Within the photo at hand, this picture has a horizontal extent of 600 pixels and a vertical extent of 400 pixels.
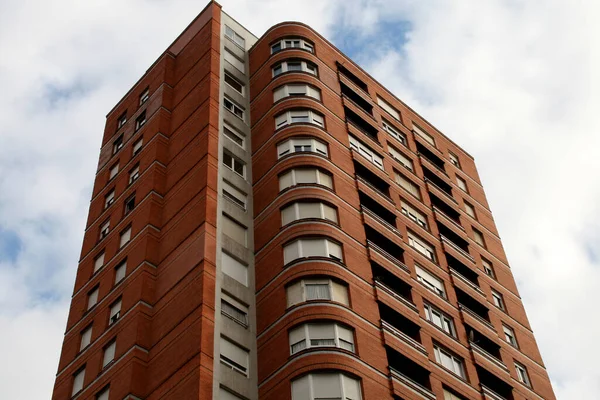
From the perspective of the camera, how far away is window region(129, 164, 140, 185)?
51.4m

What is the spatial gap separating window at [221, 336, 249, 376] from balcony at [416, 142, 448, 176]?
25513 mm

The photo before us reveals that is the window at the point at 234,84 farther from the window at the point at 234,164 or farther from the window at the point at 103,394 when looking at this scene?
the window at the point at 103,394

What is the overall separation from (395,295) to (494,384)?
335 inches

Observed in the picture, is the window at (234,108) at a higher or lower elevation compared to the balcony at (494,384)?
higher

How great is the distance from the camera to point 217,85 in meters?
51.5

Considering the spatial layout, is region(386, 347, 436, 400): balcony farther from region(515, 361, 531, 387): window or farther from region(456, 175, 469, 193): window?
region(456, 175, 469, 193): window

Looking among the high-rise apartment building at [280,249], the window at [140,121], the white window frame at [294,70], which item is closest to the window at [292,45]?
the high-rise apartment building at [280,249]

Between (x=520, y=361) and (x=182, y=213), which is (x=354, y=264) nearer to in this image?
(x=182, y=213)

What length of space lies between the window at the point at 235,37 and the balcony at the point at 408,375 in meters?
26.5

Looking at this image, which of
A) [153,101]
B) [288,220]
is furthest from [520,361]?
[153,101]

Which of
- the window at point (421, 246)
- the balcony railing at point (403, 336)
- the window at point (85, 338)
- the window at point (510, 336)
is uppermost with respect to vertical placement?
the window at point (421, 246)

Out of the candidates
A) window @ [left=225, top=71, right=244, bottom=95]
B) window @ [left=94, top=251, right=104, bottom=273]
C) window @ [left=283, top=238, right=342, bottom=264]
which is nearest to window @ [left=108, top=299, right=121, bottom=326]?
window @ [left=94, top=251, right=104, bottom=273]

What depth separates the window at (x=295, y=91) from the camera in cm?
5081

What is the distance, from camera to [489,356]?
4650 cm
